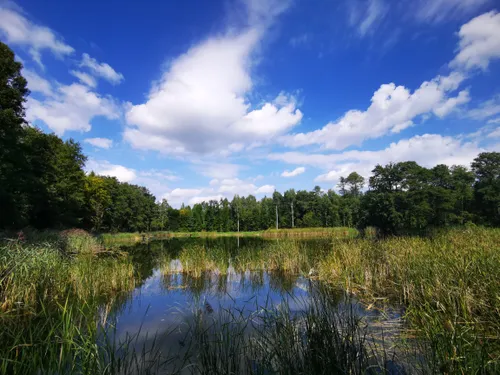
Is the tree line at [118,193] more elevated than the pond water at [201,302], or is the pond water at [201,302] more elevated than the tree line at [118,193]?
the tree line at [118,193]

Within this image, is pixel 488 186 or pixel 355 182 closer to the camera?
pixel 488 186

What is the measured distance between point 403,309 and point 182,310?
18.6 feet

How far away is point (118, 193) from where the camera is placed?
5712cm

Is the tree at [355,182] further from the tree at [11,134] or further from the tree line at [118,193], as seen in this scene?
the tree at [11,134]

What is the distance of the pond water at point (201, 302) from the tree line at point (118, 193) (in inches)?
598

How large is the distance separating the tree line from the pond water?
15201 mm

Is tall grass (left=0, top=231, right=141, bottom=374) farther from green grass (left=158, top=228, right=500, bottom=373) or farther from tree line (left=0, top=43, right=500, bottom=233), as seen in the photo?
tree line (left=0, top=43, right=500, bottom=233)

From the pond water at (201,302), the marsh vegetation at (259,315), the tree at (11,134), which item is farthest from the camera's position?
the tree at (11,134)

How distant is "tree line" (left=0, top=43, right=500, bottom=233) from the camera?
63.9ft

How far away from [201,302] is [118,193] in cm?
5667

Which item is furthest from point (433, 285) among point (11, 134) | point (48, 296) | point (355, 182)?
point (355, 182)

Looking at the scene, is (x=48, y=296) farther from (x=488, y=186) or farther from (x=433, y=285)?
(x=488, y=186)

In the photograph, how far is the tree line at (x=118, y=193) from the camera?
19.5m

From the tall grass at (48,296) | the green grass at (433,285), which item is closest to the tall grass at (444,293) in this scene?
the green grass at (433,285)
